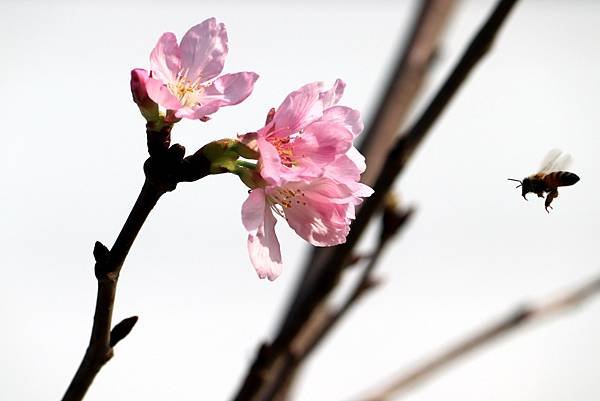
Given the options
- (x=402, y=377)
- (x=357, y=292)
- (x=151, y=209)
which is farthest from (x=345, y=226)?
(x=402, y=377)

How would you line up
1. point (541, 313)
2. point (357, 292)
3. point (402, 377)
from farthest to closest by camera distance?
1. point (541, 313)
2. point (402, 377)
3. point (357, 292)

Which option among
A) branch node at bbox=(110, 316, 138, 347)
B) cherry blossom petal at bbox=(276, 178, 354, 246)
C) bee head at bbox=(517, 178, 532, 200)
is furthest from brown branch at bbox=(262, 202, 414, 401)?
branch node at bbox=(110, 316, 138, 347)

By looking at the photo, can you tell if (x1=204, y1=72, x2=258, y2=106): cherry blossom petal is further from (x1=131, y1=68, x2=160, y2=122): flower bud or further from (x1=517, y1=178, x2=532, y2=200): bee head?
(x1=517, y1=178, x2=532, y2=200): bee head

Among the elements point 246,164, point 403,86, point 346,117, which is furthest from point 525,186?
point 403,86

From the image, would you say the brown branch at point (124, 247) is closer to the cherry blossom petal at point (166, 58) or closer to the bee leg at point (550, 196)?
the cherry blossom petal at point (166, 58)

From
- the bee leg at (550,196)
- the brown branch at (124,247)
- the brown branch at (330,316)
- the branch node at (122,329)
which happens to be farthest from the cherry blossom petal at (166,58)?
the brown branch at (330,316)

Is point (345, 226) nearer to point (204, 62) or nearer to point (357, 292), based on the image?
point (204, 62)
